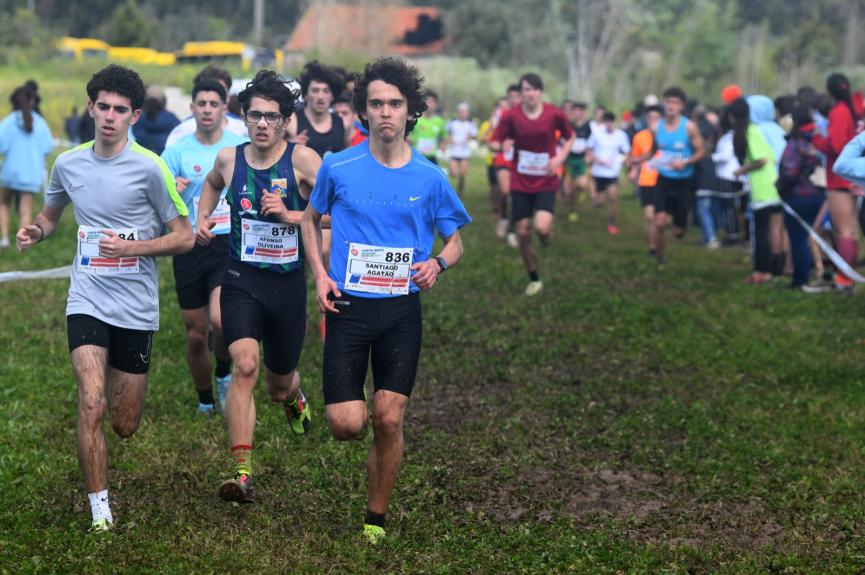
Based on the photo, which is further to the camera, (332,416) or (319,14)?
(319,14)

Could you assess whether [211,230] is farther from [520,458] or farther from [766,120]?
[766,120]

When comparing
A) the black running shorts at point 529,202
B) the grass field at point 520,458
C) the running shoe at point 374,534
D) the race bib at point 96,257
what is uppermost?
the race bib at point 96,257

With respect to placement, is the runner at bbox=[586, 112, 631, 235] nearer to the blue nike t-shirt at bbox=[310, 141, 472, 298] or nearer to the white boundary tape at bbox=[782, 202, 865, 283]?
the white boundary tape at bbox=[782, 202, 865, 283]

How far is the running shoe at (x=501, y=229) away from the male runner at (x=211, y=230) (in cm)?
1114

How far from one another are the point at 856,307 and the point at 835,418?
178 inches

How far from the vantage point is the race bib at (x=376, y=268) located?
5719 mm

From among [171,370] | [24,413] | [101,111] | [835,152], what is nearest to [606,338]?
[835,152]

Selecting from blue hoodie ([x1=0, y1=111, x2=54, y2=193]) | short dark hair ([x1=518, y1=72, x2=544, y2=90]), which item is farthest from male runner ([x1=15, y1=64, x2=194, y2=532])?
blue hoodie ([x1=0, y1=111, x2=54, y2=193])

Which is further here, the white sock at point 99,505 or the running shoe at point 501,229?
the running shoe at point 501,229

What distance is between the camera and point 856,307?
41.5ft

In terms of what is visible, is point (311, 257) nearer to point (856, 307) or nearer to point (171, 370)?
point (171, 370)

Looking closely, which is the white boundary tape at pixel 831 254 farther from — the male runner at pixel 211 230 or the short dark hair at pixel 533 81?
the male runner at pixel 211 230

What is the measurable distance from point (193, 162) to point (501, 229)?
11456mm

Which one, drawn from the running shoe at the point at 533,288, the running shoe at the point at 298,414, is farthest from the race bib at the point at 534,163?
the running shoe at the point at 298,414
